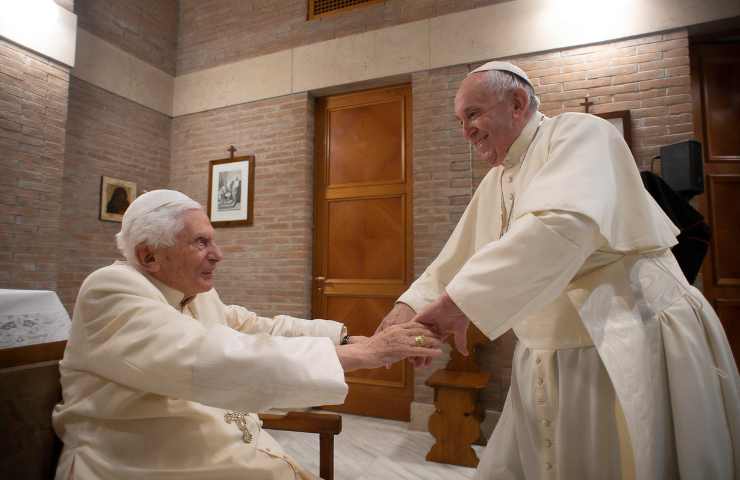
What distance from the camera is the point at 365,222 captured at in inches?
204

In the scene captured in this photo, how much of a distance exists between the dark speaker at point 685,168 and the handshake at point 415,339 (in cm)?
276

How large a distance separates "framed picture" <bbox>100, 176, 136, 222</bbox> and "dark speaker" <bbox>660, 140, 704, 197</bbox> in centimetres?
558

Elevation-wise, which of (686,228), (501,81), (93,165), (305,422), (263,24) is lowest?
(305,422)

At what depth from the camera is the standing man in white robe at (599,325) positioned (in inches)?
48.1

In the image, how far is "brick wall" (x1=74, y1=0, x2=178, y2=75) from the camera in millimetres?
5293

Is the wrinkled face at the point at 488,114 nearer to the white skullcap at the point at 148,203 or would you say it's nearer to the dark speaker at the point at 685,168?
the white skullcap at the point at 148,203

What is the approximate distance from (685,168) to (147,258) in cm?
360

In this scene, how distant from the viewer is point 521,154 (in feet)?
Result: 5.69

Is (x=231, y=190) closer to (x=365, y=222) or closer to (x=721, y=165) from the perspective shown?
(x=365, y=222)

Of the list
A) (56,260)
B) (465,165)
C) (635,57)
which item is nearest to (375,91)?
(465,165)

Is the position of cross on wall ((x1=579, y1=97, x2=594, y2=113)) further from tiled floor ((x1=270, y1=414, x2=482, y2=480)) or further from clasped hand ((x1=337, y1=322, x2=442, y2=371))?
clasped hand ((x1=337, y1=322, x2=442, y2=371))

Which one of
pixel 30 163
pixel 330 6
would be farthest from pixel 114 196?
pixel 330 6

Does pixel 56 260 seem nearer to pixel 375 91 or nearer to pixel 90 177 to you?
pixel 90 177

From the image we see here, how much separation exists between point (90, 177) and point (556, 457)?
5.57 meters
